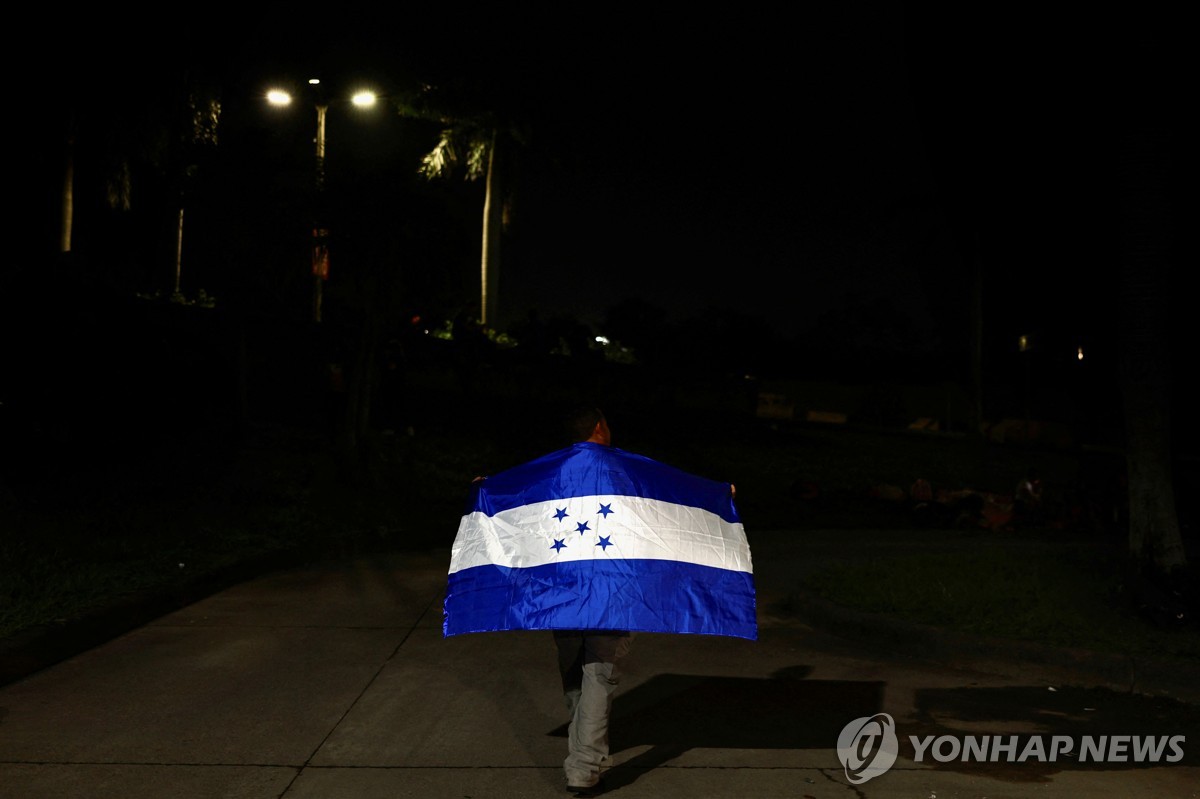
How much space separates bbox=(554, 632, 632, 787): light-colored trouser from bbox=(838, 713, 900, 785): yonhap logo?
1.24m

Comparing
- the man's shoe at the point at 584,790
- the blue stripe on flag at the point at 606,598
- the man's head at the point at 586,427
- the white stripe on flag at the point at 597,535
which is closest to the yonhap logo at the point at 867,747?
the blue stripe on flag at the point at 606,598

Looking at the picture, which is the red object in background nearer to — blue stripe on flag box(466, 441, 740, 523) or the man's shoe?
blue stripe on flag box(466, 441, 740, 523)

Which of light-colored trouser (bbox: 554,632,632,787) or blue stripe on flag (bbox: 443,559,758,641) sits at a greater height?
blue stripe on flag (bbox: 443,559,758,641)

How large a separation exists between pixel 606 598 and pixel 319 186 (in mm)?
14103

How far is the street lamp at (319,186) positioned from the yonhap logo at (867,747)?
542 inches

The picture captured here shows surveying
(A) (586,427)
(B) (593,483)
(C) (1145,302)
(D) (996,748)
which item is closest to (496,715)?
(B) (593,483)

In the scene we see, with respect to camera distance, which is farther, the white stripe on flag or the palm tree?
the palm tree

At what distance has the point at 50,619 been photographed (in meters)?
8.68

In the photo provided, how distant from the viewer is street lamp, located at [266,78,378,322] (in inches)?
729

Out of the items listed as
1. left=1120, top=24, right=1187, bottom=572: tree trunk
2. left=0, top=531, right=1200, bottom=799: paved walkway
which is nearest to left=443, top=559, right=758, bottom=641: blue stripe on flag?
left=0, top=531, right=1200, bottom=799: paved walkway

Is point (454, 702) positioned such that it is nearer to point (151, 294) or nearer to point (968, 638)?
point (968, 638)

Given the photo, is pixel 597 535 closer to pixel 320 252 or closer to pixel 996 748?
pixel 996 748

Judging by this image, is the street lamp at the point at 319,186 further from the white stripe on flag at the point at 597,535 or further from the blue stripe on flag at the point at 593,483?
the white stripe on flag at the point at 597,535

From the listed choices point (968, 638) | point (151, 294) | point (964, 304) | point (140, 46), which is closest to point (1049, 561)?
point (968, 638)
